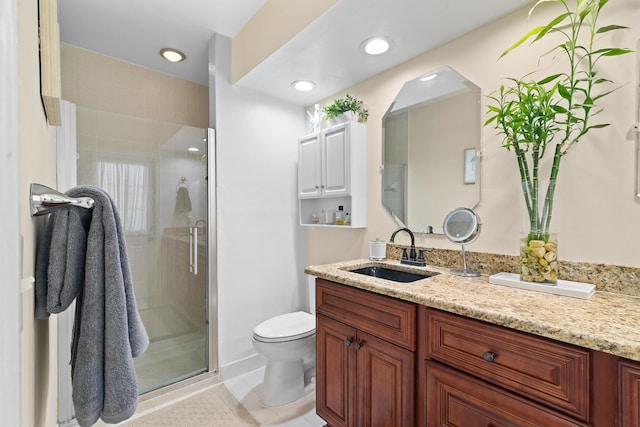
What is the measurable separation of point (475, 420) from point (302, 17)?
1.95 metres

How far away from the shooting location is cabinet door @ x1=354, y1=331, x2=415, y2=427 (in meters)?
1.20

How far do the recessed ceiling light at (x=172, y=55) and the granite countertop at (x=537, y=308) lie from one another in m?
2.23

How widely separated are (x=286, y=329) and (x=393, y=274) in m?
0.77

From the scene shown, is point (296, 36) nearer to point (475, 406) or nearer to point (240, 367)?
point (475, 406)

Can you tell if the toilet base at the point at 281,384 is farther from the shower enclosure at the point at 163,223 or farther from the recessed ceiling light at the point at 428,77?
the recessed ceiling light at the point at 428,77

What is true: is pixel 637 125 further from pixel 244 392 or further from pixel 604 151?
pixel 244 392

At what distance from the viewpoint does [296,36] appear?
Result: 168cm

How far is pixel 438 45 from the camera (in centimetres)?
175

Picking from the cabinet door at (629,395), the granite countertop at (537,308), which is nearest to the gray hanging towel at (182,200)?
the granite countertop at (537,308)

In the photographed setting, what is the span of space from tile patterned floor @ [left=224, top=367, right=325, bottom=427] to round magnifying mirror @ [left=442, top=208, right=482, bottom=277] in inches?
46.5

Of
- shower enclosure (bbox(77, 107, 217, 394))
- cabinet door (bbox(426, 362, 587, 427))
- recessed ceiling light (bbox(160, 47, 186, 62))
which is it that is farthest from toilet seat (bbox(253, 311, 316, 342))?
recessed ceiling light (bbox(160, 47, 186, 62))

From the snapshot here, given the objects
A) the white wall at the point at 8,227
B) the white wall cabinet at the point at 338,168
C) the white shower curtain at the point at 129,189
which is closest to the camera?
the white wall at the point at 8,227

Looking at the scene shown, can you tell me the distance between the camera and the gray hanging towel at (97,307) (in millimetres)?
751

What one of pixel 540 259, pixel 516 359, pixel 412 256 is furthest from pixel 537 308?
pixel 412 256
